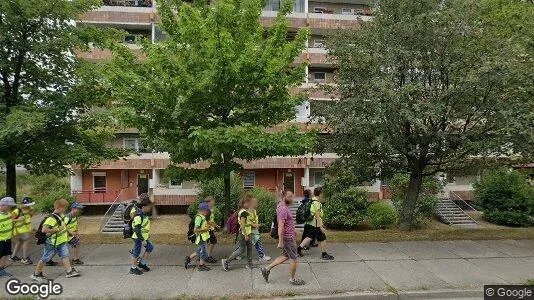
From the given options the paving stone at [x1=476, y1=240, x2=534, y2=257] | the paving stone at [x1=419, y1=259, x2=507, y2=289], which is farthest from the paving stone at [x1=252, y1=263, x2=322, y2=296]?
the paving stone at [x1=476, y1=240, x2=534, y2=257]

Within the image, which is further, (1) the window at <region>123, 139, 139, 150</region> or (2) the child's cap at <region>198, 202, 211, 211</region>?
(1) the window at <region>123, 139, 139, 150</region>

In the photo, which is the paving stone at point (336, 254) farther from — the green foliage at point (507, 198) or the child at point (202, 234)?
the green foliage at point (507, 198)

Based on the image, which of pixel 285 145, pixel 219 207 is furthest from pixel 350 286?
pixel 219 207

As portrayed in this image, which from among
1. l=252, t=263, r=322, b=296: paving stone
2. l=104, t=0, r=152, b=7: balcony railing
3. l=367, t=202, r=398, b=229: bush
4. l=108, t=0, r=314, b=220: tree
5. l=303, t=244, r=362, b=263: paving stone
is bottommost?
l=367, t=202, r=398, b=229: bush

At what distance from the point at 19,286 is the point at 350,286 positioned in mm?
5650

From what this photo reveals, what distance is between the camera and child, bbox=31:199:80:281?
5.87 metres

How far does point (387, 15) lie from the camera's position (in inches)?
384

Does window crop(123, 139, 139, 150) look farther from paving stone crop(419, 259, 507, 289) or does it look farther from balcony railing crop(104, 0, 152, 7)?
paving stone crop(419, 259, 507, 289)

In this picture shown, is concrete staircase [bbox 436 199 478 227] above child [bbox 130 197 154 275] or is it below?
below

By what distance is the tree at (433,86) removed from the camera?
829cm

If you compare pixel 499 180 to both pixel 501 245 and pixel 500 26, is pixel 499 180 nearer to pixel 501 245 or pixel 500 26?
pixel 500 26

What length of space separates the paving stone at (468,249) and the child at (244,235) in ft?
16.1

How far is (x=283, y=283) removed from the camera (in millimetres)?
5828

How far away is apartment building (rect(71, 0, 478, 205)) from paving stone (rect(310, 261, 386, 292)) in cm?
1325
